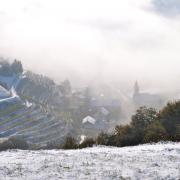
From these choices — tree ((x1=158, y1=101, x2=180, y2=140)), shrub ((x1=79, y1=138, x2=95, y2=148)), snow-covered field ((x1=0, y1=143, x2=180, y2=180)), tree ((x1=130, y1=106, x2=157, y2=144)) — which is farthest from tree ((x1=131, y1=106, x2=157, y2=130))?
snow-covered field ((x1=0, y1=143, x2=180, y2=180))

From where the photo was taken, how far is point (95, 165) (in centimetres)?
4019

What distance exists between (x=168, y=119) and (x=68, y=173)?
59392 mm

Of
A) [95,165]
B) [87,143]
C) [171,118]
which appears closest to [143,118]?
[171,118]

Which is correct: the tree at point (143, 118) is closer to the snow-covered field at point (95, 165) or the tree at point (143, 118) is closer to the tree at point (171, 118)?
the tree at point (171, 118)

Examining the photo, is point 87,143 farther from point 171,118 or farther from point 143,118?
point 171,118

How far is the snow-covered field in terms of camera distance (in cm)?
3622

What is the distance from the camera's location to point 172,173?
118 feet

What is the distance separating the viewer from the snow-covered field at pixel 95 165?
3622cm

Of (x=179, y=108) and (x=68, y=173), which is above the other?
(x=179, y=108)

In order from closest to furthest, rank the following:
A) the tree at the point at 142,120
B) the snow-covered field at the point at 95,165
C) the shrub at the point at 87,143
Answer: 1. the snow-covered field at the point at 95,165
2. the shrub at the point at 87,143
3. the tree at the point at 142,120

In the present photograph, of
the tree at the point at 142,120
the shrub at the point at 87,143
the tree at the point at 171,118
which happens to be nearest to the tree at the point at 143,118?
the tree at the point at 142,120

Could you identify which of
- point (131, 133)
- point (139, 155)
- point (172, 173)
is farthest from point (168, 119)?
point (172, 173)

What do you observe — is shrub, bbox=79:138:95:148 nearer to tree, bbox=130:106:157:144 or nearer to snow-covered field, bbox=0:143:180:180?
tree, bbox=130:106:157:144

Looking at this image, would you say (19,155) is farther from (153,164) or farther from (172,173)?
(172,173)
